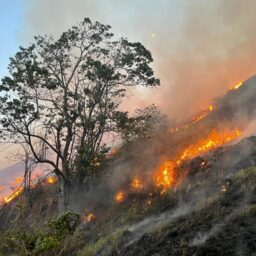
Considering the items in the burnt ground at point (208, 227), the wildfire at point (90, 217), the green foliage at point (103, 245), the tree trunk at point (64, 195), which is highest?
the tree trunk at point (64, 195)

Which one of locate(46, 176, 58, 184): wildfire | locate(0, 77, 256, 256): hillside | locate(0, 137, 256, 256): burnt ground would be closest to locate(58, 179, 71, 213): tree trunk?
locate(0, 77, 256, 256): hillside

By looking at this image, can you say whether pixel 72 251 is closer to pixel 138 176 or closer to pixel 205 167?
pixel 205 167

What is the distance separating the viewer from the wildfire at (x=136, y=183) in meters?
24.2

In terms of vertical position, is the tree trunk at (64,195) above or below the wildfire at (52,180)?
below

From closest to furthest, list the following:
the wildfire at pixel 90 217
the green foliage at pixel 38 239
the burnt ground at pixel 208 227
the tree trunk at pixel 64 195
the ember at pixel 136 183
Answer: the green foliage at pixel 38 239 → the burnt ground at pixel 208 227 → the tree trunk at pixel 64 195 → the wildfire at pixel 90 217 → the ember at pixel 136 183

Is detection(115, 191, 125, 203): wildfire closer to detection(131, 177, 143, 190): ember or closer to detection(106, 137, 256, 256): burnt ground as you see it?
detection(131, 177, 143, 190): ember

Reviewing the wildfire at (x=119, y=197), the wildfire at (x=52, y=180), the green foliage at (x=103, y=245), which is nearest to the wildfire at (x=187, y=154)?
the wildfire at (x=119, y=197)

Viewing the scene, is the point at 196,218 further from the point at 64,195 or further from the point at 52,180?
the point at 52,180

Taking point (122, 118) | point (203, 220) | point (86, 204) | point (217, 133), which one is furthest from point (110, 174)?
point (203, 220)

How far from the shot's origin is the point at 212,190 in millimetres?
15328

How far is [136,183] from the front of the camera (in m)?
24.9

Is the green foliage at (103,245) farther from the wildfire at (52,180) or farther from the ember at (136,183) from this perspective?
the wildfire at (52,180)

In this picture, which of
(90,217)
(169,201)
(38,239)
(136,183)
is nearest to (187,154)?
(136,183)

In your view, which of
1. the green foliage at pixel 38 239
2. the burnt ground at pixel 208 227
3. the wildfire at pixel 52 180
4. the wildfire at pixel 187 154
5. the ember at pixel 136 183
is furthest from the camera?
the wildfire at pixel 52 180
